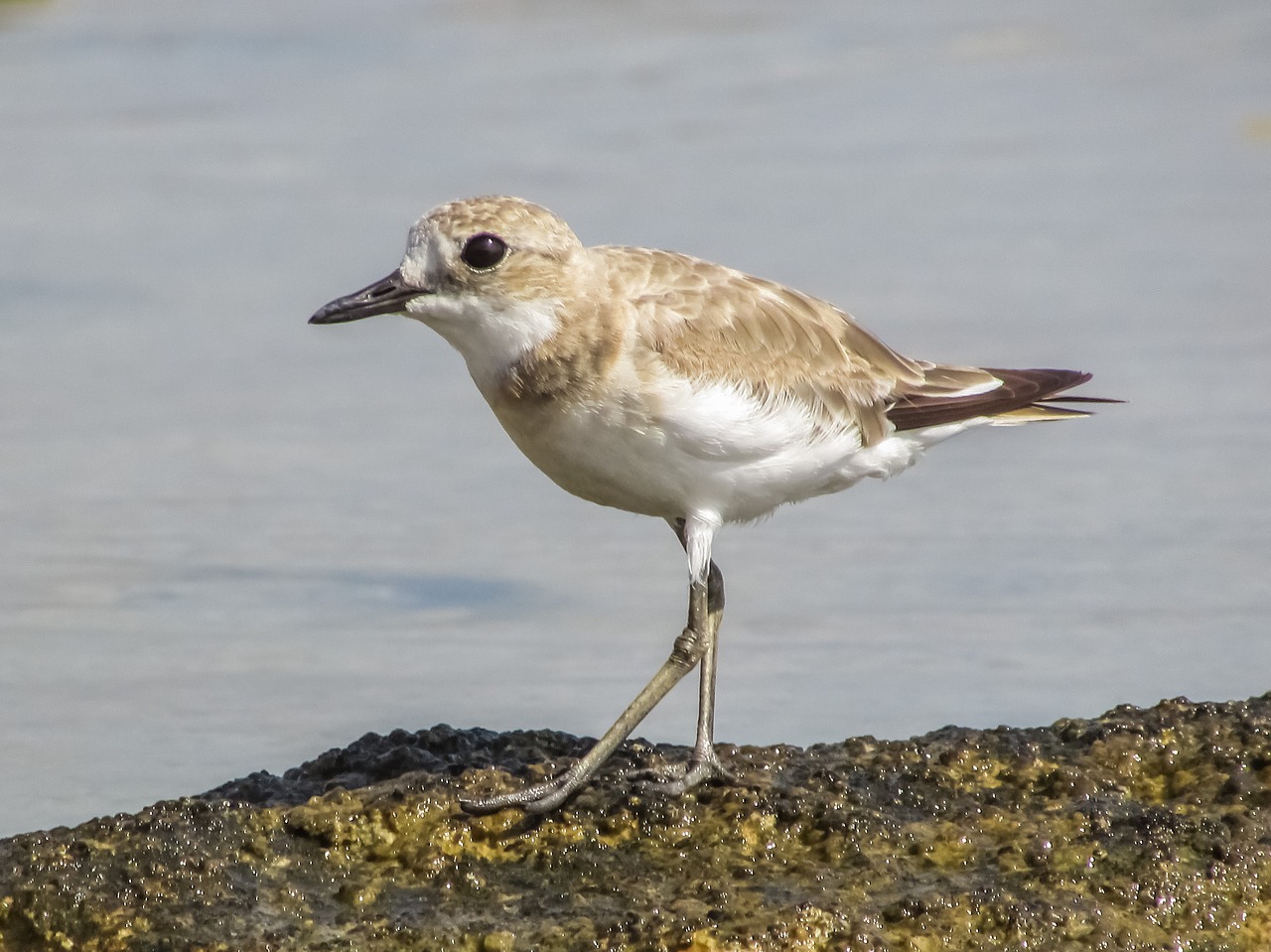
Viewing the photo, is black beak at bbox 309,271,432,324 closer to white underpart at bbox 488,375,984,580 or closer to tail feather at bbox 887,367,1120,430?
white underpart at bbox 488,375,984,580

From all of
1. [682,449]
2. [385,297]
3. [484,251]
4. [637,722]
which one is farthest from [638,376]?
[637,722]

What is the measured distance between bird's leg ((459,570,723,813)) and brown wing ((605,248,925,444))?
74cm

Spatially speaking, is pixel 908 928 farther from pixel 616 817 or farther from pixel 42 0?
pixel 42 0

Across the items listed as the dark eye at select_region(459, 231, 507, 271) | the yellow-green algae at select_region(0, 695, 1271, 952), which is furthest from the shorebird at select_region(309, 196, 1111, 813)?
the yellow-green algae at select_region(0, 695, 1271, 952)

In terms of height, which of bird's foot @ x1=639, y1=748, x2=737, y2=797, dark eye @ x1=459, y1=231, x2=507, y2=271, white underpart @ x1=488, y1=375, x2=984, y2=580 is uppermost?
dark eye @ x1=459, y1=231, x2=507, y2=271

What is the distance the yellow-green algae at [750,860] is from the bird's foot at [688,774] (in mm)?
58

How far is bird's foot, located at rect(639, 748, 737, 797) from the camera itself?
602 cm

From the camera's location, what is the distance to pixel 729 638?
8828mm

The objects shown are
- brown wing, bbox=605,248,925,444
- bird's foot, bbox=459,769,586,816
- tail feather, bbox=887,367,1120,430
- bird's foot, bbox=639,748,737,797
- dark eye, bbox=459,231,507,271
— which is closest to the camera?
bird's foot, bbox=459,769,586,816

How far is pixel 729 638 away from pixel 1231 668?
2.11 metres

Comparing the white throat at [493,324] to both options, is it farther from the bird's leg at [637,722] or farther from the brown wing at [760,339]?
the bird's leg at [637,722]

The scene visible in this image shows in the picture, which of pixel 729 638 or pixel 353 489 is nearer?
pixel 729 638

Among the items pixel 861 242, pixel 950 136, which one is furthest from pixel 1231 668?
pixel 950 136

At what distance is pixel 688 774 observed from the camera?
6133 mm
